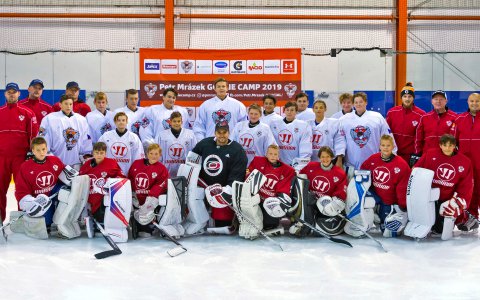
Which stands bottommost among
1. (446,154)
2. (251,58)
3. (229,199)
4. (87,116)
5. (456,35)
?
(229,199)

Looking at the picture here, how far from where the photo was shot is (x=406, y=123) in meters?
5.52

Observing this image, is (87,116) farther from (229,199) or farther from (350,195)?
(350,195)

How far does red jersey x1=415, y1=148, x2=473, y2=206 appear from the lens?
470 centimetres

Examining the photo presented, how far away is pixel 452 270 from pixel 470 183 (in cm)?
119

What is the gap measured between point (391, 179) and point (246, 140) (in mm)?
1406

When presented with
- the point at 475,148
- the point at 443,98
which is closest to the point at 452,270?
the point at 475,148

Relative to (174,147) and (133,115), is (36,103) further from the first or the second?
(174,147)

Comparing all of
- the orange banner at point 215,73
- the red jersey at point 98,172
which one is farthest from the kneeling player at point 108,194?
the orange banner at point 215,73

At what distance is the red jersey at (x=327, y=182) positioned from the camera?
15.6 feet

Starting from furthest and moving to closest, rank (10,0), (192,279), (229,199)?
1. (10,0)
2. (229,199)
3. (192,279)

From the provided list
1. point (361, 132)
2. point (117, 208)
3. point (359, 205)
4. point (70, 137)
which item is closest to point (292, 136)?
point (361, 132)

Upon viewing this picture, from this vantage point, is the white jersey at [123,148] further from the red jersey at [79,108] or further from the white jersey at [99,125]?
the red jersey at [79,108]

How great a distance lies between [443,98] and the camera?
17.4ft

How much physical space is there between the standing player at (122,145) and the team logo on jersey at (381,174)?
209 centimetres
